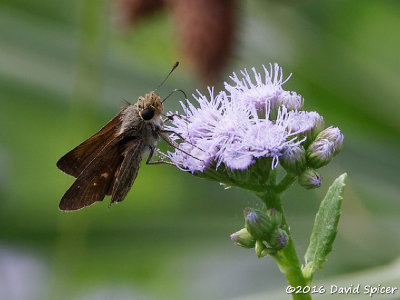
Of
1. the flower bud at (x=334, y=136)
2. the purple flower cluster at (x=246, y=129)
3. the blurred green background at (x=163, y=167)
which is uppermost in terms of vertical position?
the blurred green background at (x=163, y=167)

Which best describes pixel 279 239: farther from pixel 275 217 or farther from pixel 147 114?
pixel 147 114

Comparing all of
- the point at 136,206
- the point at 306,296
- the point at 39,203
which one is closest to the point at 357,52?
the point at 136,206

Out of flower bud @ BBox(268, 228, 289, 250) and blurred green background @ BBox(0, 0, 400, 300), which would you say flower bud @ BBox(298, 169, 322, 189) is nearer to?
flower bud @ BBox(268, 228, 289, 250)

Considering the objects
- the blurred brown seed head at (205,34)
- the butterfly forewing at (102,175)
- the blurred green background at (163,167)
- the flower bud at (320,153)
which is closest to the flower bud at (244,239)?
the flower bud at (320,153)

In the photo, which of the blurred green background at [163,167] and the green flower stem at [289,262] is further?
→ the blurred green background at [163,167]

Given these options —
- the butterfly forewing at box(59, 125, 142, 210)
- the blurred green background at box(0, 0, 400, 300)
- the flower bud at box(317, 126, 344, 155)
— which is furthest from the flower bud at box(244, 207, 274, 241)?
the blurred green background at box(0, 0, 400, 300)

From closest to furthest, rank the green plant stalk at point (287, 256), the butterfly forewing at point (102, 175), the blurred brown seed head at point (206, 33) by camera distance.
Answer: the green plant stalk at point (287, 256) → the butterfly forewing at point (102, 175) → the blurred brown seed head at point (206, 33)

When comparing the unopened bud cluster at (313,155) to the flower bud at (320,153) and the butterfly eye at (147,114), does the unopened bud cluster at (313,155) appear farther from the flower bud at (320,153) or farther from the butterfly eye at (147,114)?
the butterfly eye at (147,114)
